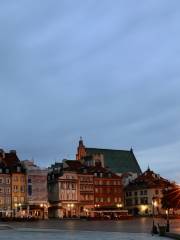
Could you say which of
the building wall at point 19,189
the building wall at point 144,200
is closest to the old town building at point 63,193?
the building wall at point 19,189

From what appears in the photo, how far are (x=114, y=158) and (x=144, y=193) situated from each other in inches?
943

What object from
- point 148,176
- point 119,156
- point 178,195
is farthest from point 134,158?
point 178,195

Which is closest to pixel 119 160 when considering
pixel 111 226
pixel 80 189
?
pixel 80 189

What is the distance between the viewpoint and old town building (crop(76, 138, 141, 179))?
149 m

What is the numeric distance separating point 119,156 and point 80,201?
119 ft

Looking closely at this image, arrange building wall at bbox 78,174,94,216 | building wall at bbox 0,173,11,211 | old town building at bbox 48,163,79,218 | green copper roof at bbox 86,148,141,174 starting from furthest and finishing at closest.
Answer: green copper roof at bbox 86,148,141,174
building wall at bbox 78,174,94,216
old town building at bbox 48,163,79,218
building wall at bbox 0,173,11,211

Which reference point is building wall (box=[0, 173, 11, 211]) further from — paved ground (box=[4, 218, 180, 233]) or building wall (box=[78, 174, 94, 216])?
paved ground (box=[4, 218, 180, 233])

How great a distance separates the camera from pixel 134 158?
6398 inches

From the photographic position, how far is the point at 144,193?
135 meters

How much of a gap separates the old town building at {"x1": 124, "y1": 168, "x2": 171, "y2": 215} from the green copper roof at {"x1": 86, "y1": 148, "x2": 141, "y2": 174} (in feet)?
42.8

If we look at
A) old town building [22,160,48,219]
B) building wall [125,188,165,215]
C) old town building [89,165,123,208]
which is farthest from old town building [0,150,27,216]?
building wall [125,188,165,215]

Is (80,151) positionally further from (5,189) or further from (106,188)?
(5,189)

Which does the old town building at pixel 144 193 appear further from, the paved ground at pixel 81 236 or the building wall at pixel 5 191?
the paved ground at pixel 81 236

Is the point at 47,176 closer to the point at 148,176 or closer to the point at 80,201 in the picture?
the point at 80,201
